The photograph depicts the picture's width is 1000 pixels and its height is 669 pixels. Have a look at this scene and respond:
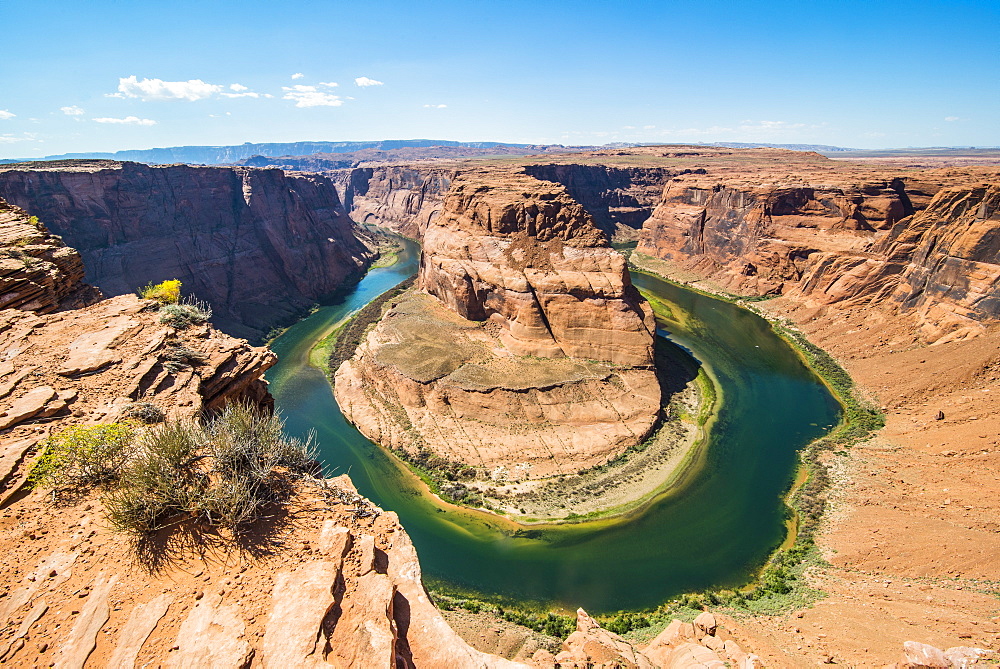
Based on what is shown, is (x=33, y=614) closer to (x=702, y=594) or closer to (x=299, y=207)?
(x=702, y=594)

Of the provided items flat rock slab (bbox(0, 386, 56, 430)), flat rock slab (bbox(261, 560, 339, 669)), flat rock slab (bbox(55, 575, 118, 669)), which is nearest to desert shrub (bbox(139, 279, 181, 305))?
flat rock slab (bbox(0, 386, 56, 430))

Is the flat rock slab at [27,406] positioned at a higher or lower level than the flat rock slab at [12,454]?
higher

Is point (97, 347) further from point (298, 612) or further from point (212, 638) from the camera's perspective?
point (298, 612)

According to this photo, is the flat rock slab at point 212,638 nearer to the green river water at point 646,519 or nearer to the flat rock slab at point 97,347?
the flat rock slab at point 97,347

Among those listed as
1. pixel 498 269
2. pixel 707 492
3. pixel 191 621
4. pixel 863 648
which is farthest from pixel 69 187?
pixel 863 648

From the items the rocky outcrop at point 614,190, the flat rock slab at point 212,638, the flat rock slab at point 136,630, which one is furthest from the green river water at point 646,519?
the rocky outcrop at point 614,190

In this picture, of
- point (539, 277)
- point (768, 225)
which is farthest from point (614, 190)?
point (539, 277)
